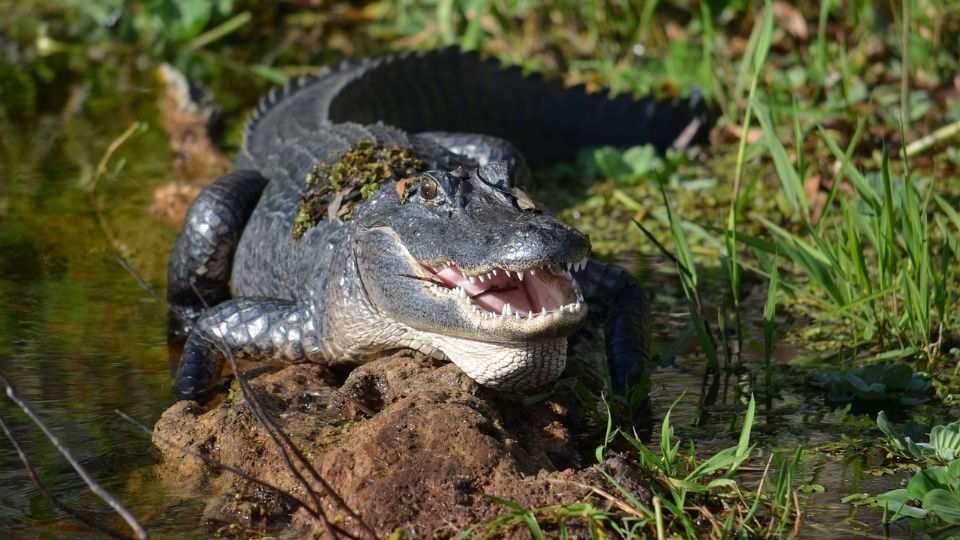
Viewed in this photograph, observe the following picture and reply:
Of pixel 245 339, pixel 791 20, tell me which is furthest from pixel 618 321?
pixel 791 20

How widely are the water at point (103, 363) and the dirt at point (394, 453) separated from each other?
6.5 inches

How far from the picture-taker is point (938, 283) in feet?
14.6

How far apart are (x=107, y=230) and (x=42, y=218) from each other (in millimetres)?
354

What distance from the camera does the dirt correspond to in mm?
3219

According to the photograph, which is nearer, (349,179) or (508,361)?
(508,361)

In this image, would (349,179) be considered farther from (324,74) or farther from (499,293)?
(324,74)

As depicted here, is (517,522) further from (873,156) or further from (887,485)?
(873,156)

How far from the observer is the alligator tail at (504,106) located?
6.99 metres

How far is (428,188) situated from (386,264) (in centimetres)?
28

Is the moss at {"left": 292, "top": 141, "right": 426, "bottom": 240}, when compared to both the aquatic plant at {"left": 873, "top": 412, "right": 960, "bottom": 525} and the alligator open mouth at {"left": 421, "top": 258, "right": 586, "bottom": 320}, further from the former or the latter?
the aquatic plant at {"left": 873, "top": 412, "right": 960, "bottom": 525}

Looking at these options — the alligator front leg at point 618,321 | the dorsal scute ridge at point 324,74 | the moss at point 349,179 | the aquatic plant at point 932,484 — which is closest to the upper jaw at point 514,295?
the alligator front leg at point 618,321

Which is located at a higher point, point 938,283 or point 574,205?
point 938,283

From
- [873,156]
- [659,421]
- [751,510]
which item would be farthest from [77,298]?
[873,156]

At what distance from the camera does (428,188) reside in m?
4.05
